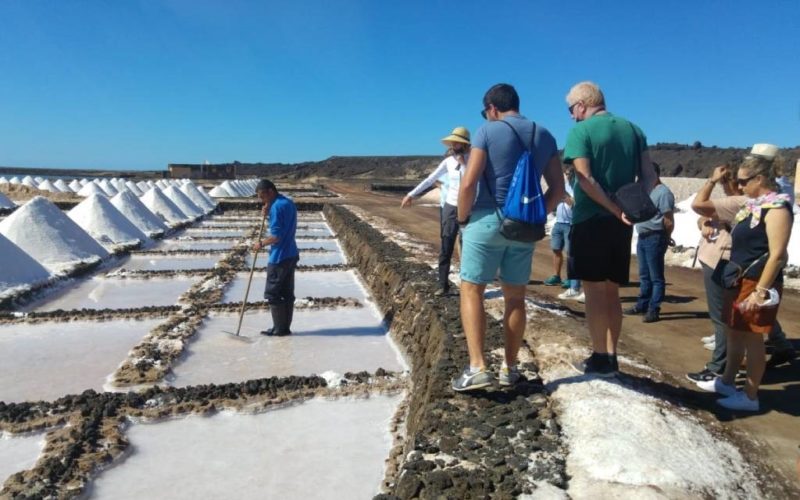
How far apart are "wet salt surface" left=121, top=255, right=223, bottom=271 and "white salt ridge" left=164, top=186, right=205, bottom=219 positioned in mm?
7741

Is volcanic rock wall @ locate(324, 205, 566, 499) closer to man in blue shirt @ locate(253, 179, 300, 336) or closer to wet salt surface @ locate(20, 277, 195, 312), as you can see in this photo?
man in blue shirt @ locate(253, 179, 300, 336)

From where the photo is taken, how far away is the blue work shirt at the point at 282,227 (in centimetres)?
477

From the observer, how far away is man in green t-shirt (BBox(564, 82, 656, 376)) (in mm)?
2523

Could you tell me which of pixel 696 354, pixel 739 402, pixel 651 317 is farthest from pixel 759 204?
pixel 651 317

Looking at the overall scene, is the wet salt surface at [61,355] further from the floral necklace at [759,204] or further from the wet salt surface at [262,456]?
the floral necklace at [759,204]

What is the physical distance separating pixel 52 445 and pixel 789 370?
384cm

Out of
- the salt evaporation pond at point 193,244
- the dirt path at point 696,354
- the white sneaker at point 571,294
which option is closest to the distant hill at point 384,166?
the salt evaporation pond at point 193,244

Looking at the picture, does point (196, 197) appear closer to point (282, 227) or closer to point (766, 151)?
point (282, 227)

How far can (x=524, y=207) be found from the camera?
7.53 ft

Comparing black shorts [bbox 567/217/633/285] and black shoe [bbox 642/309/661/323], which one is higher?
black shorts [bbox 567/217/633/285]

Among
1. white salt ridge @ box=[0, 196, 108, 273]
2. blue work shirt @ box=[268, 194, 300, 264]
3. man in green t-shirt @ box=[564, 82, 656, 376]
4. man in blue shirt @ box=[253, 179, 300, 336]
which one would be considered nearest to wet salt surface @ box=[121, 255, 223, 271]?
white salt ridge @ box=[0, 196, 108, 273]

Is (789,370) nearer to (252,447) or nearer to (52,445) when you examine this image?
(252,447)

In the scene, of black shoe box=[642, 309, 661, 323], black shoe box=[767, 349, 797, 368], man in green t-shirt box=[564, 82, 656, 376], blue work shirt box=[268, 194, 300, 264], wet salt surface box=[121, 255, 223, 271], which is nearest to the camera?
man in green t-shirt box=[564, 82, 656, 376]

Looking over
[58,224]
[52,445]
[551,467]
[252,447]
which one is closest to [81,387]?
[52,445]
